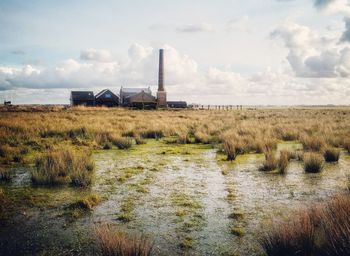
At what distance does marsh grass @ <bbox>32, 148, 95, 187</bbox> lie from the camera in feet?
25.4

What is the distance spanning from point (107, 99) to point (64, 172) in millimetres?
60068

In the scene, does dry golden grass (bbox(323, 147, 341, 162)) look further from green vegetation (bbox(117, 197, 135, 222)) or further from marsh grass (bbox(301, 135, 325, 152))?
green vegetation (bbox(117, 197, 135, 222))

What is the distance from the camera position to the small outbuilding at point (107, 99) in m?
67.0

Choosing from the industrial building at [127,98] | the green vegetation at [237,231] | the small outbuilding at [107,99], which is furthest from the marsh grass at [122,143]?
the small outbuilding at [107,99]

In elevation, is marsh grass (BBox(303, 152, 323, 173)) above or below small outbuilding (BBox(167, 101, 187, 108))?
below

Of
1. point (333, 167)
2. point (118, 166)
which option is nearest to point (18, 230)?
point (118, 166)

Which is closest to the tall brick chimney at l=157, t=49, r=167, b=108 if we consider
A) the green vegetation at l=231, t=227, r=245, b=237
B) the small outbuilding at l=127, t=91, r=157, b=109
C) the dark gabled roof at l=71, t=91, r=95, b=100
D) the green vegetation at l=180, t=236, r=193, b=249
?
the small outbuilding at l=127, t=91, r=157, b=109

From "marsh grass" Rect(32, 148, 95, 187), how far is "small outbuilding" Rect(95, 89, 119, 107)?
5844 centimetres

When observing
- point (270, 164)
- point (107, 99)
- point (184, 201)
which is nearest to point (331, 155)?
point (270, 164)

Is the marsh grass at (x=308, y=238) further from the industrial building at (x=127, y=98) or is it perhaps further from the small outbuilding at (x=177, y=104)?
the small outbuilding at (x=177, y=104)

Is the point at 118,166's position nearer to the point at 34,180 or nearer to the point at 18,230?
the point at 34,180

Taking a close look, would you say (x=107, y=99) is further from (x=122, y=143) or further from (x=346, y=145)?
(x=346, y=145)

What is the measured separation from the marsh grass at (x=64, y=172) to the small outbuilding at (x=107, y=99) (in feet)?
192

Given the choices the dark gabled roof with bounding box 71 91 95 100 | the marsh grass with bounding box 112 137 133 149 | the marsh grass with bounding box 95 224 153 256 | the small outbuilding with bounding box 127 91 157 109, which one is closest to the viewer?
→ the marsh grass with bounding box 95 224 153 256
